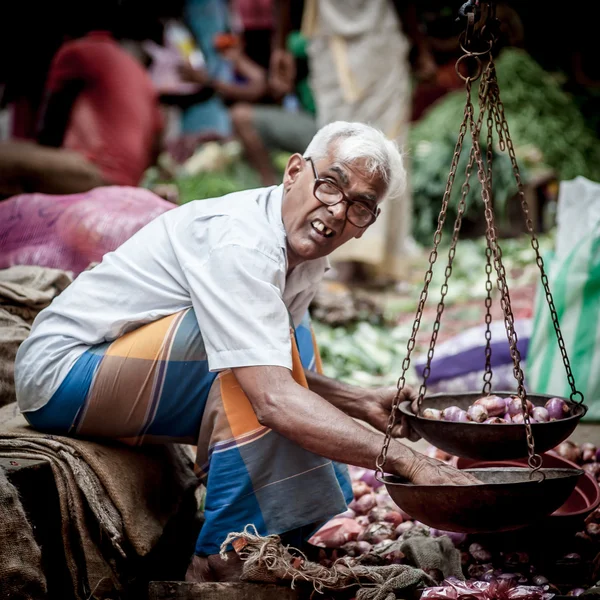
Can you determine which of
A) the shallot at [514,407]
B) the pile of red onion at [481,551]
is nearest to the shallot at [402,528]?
the pile of red onion at [481,551]

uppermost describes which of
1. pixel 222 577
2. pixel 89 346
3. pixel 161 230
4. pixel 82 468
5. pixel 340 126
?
pixel 340 126

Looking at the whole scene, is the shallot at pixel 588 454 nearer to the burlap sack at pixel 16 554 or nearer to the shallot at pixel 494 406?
the shallot at pixel 494 406

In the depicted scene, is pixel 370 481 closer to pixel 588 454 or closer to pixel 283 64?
pixel 588 454

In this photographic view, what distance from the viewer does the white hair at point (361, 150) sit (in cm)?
215

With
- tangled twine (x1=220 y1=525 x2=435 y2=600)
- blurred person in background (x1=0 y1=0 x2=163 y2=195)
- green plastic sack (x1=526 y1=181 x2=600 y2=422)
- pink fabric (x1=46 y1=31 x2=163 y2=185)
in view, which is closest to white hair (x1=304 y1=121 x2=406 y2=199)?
tangled twine (x1=220 y1=525 x2=435 y2=600)

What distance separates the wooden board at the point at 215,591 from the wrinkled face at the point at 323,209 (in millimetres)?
871

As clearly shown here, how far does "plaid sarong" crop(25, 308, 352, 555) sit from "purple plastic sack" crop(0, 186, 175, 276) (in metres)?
1.00

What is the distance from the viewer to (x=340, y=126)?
221 centimetres

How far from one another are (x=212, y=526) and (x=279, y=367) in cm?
46

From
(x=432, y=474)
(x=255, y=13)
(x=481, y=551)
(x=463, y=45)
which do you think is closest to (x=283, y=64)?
(x=255, y=13)

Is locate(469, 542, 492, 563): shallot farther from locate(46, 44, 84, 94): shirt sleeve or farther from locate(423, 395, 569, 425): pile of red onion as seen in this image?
locate(46, 44, 84, 94): shirt sleeve

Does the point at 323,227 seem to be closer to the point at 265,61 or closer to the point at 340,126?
the point at 340,126

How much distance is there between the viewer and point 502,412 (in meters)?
2.14

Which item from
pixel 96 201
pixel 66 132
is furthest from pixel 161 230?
pixel 66 132
